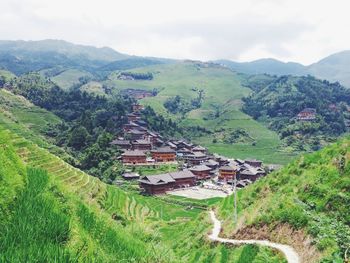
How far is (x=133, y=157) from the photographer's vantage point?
86.6 m

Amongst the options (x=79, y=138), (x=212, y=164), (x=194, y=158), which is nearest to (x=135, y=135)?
(x=79, y=138)

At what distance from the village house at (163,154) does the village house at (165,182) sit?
13838mm

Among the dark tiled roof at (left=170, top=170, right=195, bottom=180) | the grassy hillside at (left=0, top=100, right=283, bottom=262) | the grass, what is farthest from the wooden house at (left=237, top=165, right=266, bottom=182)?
the grassy hillside at (left=0, top=100, right=283, bottom=262)

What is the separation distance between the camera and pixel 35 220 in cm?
487

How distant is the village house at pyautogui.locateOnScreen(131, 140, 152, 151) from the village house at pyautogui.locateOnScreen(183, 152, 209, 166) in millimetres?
9343

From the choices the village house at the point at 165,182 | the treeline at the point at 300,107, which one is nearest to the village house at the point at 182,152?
the village house at the point at 165,182

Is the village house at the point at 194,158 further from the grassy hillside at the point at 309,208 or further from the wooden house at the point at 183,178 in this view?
the grassy hillside at the point at 309,208

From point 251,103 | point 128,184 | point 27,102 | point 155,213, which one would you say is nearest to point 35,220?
point 155,213

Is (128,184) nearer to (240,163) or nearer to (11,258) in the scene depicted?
(240,163)

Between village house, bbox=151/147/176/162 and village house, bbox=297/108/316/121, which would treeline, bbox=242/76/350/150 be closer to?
village house, bbox=297/108/316/121

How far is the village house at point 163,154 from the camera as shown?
9200 centimetres

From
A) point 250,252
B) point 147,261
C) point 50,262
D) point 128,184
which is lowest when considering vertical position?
point 128,184

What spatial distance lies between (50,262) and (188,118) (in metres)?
154

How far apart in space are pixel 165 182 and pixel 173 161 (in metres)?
22.1
